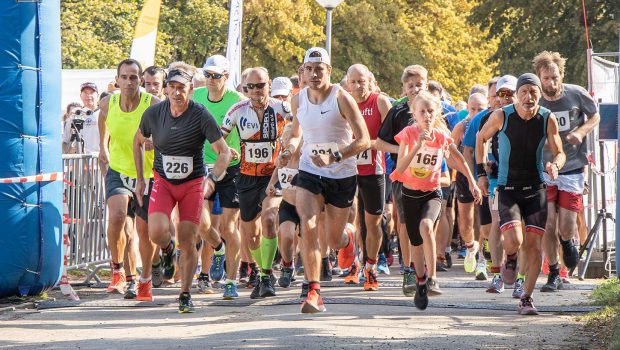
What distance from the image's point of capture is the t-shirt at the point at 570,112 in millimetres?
13203

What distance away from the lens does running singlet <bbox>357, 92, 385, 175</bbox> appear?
44.1ft

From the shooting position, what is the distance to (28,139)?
12766 mm

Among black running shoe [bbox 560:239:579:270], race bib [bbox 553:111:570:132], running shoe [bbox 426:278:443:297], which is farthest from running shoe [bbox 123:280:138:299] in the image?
race bib [bbox 553:111:570:132]

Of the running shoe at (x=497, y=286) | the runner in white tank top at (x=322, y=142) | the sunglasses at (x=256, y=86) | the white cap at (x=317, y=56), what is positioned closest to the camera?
the runner in white tank top at (x=322, y=142)

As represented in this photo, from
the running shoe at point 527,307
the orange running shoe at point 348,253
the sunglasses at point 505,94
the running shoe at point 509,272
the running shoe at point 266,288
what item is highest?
the sunglasses at point 505,94

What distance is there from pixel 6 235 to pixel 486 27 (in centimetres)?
3545

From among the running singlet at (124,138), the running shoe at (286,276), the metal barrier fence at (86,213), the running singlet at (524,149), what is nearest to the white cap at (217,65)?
the running singlet at (124,138)

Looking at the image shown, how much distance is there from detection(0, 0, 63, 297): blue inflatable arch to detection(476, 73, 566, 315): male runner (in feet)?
13.7

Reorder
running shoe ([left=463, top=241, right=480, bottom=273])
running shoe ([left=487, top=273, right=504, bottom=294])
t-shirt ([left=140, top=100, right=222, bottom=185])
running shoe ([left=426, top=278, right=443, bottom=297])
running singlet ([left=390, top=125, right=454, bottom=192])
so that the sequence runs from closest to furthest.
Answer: t-shirt ([left=140, top=100, right=222, bottom=185]), running singlet ([left=390, top=125, right=454, bottom=192]), running shoe ([left=426, top=278, right=443, bottom=297]), running shoe ([left=487, top=273, right=504, bottom=294]), running shoe ([left=463, top=241, right=480, bottom=273])

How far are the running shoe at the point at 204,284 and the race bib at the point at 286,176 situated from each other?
130cm

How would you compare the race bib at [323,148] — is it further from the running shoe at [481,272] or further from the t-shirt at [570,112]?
the running shoe at [481,272]

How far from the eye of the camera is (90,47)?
40.7 m

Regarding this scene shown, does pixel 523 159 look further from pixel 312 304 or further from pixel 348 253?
pixel 348 253

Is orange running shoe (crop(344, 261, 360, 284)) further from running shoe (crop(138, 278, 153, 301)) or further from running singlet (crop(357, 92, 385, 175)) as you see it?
running shoe (crop(138, 278, 153, 301))
